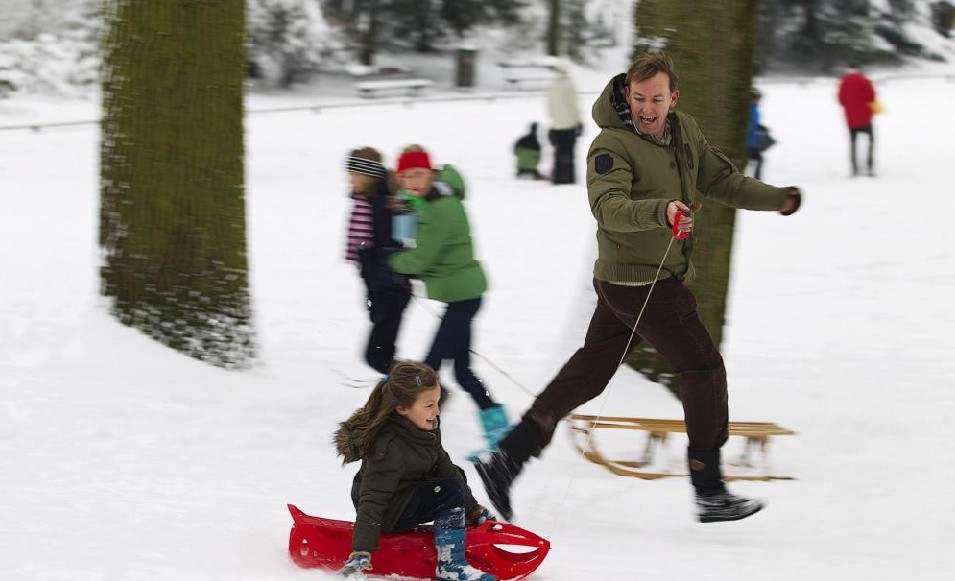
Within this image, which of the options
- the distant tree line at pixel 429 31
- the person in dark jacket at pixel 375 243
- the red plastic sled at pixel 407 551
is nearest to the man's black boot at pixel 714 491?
the red plastic sled at pixel 407 551

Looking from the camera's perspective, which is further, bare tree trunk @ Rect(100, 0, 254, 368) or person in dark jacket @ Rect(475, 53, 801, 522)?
bare tree trunk @ Rect(100, 0, 254, 368)

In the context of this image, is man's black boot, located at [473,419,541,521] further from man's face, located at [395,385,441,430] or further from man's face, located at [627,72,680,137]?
man's face, located at [627,72,680,137]

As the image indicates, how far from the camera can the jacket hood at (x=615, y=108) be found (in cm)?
484

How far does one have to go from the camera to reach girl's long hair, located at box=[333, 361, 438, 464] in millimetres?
4328

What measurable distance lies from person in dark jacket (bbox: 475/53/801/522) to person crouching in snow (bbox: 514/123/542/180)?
1263 centimetres

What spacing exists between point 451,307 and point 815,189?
11.8 meters

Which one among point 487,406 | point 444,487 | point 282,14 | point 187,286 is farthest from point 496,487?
point 282,14

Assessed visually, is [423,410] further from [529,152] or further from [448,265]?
[529,152]

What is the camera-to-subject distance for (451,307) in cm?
618

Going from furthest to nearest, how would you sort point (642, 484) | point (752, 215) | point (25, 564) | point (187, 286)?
point (752, 215)
point (187, 286)
point (642, 484)
point (25, 564)

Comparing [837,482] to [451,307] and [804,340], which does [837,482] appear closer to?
[451,307]

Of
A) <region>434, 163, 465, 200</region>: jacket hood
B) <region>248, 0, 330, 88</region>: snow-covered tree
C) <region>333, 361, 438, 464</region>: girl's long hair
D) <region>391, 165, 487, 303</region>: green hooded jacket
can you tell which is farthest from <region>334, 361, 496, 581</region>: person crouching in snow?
<region>248, 0, 330, 88</region>: snow-covered tree

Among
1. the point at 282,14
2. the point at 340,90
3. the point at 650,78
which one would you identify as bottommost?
the point at 340,90

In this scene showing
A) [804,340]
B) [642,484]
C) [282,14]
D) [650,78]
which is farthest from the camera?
[282,14]
